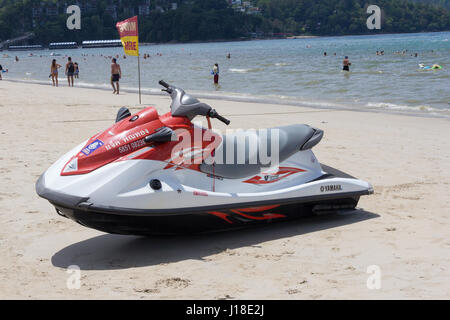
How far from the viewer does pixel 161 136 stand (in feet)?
16.9

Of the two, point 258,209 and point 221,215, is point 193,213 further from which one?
point 258,209

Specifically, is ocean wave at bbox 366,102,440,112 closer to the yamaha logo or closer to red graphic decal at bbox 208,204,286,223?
the yamaha logo

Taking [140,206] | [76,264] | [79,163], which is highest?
[79,163]

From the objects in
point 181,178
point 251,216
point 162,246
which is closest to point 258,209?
point 251,216

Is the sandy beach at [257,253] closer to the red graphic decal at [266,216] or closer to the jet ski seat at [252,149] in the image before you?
the red graphic decal at [266,216]

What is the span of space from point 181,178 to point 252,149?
97 cm

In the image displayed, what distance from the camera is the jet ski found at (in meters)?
4.96

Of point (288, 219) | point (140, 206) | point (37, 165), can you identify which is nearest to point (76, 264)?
point (140, 206)

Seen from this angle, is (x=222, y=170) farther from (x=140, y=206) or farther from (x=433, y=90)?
(x=433, y=90)

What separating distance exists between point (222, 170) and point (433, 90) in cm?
2110

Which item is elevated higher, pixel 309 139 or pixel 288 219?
pixel 309 139

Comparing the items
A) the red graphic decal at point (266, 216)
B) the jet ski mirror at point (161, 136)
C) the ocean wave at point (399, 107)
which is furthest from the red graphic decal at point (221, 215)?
the ocean wave at point (399, 107)

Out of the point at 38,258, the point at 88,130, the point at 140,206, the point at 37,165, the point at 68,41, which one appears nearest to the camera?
the point at 140,206
